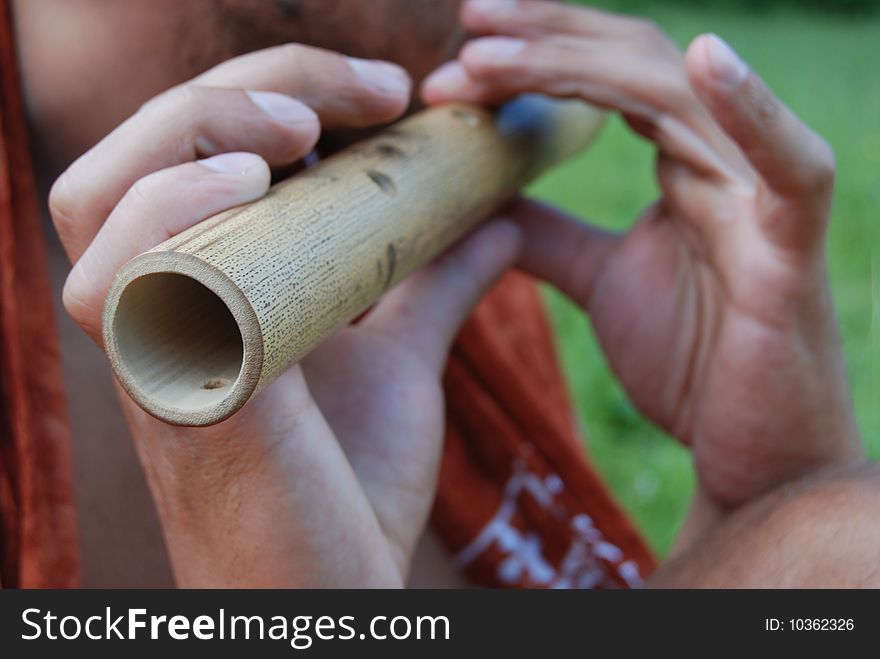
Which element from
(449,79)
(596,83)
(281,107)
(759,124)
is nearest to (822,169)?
(759,124)

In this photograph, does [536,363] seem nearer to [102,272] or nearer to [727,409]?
[727,409]

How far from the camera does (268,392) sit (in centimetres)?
79

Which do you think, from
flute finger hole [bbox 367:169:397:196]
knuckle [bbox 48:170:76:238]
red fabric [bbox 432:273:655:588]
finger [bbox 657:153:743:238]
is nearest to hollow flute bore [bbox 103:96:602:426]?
flute finger hole [bbox 367:169:397:196]

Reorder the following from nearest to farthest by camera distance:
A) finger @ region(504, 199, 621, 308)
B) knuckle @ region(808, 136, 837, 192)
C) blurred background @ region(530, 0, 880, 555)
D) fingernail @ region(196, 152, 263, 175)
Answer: fingernail @ region(196, 152, 263, 175)
knuckle @ region(808, 136, 837, 192)
finger @ region(504, 199, 621, 308)
blurred background @ region(530, 0, 880, 555)

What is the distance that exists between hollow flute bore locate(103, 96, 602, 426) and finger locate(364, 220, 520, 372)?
22 cm

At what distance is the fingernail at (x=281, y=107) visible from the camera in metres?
0.77

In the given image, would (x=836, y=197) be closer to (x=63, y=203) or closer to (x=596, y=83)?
(x=596, y=83)

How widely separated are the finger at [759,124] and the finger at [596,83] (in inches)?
5.0

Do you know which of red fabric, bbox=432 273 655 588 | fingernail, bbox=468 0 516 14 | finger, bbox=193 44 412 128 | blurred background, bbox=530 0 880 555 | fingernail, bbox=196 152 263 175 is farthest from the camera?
blurred background, bbox=530 0 880 555

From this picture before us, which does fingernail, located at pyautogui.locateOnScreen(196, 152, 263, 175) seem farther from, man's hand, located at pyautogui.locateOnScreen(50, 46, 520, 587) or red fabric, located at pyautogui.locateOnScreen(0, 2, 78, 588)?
red fabric, located at pyautogui.locateOnScreen(0, 2, 78, 588)

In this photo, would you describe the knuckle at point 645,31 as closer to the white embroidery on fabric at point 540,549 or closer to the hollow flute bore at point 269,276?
the hollow flute bore at point 269,276

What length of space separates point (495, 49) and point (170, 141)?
406 millimetres

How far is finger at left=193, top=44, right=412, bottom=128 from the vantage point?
815mm
